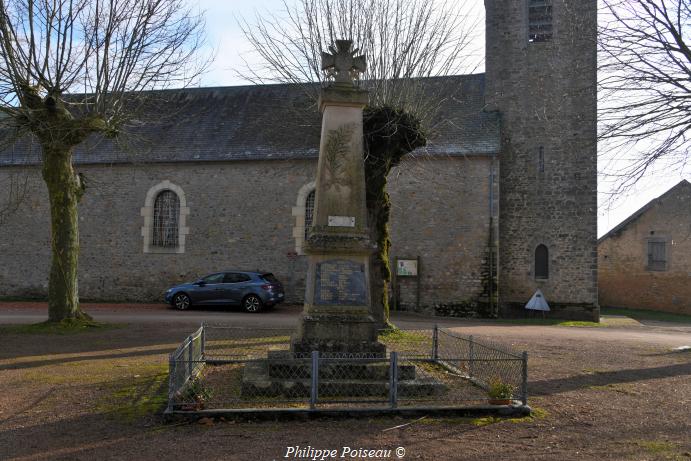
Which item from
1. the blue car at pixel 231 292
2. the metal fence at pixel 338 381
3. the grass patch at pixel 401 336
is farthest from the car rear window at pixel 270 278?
the metal fence at pixel 338 381

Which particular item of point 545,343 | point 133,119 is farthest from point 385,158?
point 133,119

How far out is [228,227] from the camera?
66.6 ft

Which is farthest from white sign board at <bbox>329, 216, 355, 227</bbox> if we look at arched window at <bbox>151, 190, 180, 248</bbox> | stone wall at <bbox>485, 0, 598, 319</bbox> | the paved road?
arched window at <bbox>151, 190, 180, 248</bbox>

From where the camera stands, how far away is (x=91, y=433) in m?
5.38

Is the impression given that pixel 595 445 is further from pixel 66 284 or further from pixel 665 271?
pixel 665 271

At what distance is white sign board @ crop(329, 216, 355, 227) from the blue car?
10720 millimetres

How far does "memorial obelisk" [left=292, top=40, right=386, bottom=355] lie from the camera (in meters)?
7.35

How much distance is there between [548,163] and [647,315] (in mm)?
8751

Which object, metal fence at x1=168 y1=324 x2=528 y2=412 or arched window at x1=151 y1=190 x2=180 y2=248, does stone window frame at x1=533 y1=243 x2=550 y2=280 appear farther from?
arched window at x1=151 y1=190 x2=180 y2=248

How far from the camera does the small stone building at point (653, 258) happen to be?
24.9m

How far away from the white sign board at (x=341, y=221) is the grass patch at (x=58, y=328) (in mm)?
7173

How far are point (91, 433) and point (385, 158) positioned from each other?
8.01 metres

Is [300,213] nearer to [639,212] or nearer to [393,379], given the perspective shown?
[393,379]

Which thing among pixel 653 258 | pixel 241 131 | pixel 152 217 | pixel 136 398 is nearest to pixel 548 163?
pixel 653 258
